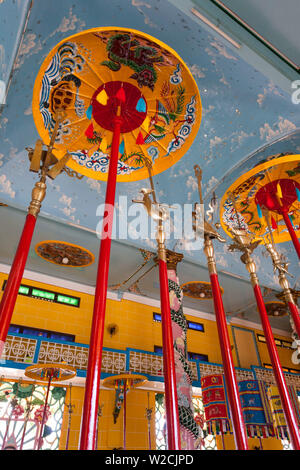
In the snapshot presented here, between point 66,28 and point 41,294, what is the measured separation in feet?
27.7

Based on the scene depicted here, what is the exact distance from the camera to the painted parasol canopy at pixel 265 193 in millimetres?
8404

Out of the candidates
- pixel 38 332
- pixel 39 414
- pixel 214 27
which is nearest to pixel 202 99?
pixel 214 27

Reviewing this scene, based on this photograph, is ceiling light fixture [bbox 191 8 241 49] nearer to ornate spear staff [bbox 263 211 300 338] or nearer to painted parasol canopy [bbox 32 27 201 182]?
painted parasol canopy [bbox 32 27 201 182]

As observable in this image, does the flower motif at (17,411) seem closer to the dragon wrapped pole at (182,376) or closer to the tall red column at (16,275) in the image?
the dragon wrapped pole at (182,376)

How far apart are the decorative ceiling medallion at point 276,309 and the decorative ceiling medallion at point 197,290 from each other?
9.45 feet

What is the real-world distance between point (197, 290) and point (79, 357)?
5.48 meters

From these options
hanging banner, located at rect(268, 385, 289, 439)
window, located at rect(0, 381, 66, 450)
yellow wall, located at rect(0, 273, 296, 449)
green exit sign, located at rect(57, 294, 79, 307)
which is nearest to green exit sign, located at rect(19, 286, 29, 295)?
yellow wall, located at rect(0, 273, 296, 449)

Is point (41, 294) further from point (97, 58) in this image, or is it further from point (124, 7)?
point (124, 7)

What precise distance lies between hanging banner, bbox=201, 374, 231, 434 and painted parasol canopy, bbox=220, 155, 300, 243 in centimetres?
425

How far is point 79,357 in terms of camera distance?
9.64 m

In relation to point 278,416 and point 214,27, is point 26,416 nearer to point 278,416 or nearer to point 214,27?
point 278,416

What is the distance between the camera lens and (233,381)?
3838 millimetres

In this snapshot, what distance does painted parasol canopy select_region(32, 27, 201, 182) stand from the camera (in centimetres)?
595
